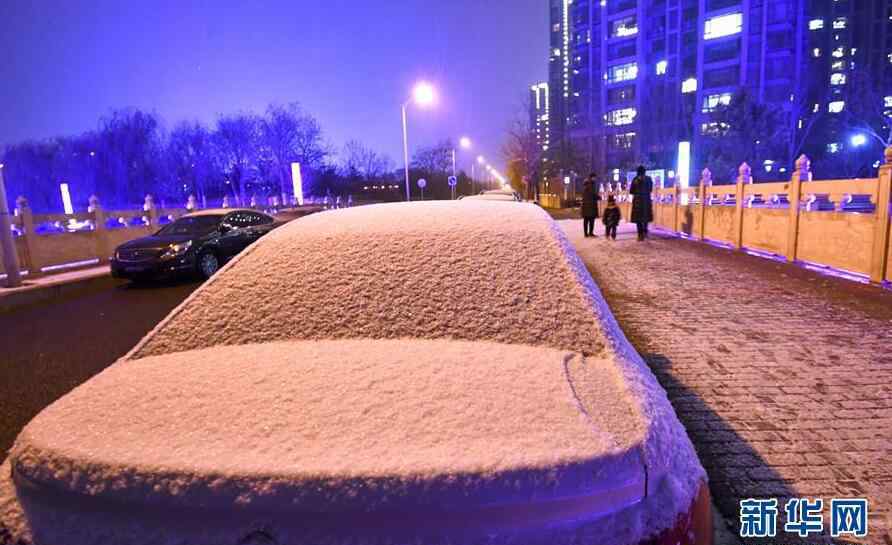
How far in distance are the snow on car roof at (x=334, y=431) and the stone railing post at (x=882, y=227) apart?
8141mm

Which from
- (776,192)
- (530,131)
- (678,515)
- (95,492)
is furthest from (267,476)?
(530,131)

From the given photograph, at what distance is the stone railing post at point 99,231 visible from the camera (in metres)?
14.5

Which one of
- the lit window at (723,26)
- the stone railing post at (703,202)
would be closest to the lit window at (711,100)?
the lit window at (723,26)

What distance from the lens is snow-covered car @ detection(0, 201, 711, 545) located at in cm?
104

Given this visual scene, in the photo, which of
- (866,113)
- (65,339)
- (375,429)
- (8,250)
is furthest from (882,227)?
(866,113)

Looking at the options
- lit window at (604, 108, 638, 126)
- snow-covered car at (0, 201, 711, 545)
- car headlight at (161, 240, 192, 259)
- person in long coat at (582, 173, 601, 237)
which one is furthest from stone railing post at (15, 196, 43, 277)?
lit window at (604, 108, 638, 126)

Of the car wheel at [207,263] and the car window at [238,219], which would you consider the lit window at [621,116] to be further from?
the car wheel at [207,263]

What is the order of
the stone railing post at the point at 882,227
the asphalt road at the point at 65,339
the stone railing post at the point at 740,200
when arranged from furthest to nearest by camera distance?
the stone railing post at the point at 740,200 → the stone railing post at the point at 882,227 → the asphalt road at the point at 65,339

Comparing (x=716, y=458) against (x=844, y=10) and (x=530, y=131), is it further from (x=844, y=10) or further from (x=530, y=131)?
(x=844, y=10)

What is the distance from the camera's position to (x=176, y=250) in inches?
392

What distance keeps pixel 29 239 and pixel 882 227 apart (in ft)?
57.6

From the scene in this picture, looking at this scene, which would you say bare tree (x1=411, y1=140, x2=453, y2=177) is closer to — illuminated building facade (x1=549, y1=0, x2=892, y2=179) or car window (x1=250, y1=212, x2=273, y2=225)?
illuminated building facade (x1=549, y1=0, x2=892, y2=179)

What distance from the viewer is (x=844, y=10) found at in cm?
7462

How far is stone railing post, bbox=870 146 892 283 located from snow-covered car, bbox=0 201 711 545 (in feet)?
25.2
